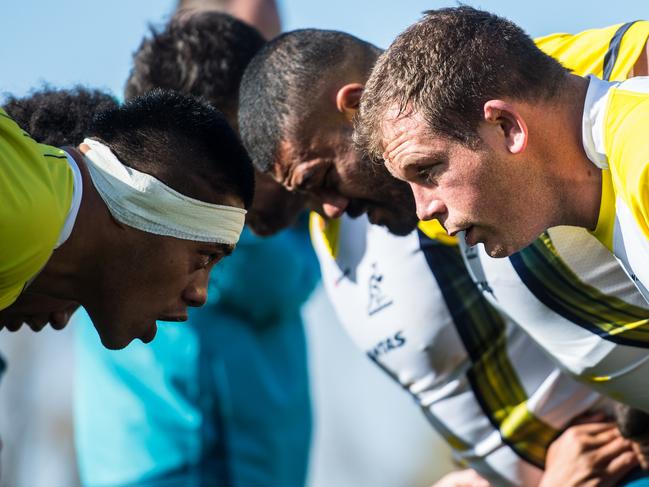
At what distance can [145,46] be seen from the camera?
227 inches

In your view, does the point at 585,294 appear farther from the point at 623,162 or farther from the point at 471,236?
the point at 623,162

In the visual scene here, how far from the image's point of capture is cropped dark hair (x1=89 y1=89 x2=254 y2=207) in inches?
154

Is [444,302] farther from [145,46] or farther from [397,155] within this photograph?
[145,46]

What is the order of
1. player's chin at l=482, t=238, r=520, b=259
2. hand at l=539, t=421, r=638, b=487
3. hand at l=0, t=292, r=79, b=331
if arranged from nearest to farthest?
player's chin at l=482, t=238, r=520, b=259, hand at l=0, t=292, r=79, b=331, hand at l=539, t=421, r=638, b=487

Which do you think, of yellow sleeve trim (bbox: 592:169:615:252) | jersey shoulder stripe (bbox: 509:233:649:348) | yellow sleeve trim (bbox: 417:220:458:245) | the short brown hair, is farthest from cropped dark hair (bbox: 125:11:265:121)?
yellow sleeve trim (bbox: 592:169:615:252)

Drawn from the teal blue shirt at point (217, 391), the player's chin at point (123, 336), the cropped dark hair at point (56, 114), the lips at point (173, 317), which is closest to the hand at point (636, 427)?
the lips at point (173, 317)

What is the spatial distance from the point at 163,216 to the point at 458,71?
99 centimetres

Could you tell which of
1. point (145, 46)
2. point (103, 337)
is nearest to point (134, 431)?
point (145, 46)

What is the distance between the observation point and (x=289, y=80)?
463 cm

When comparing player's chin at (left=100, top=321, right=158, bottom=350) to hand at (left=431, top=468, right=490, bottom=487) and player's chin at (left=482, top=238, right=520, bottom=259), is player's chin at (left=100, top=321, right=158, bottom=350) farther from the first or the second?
hand at (left=431, top=468, right=490, bottom=487)

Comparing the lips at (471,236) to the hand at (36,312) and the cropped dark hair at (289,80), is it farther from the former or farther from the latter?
the hand at (36,312)

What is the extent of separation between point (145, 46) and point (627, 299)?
8.77 ft

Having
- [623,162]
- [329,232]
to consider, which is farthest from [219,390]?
[623,162]

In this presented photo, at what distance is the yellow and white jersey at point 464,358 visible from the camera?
4.87m
